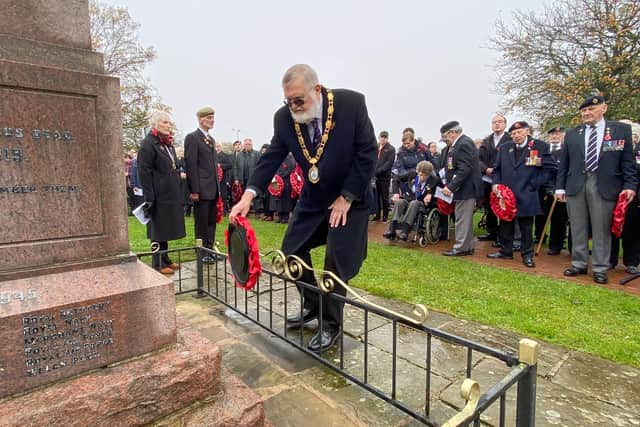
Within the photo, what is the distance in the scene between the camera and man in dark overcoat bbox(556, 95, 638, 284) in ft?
15.4

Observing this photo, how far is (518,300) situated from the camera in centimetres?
399

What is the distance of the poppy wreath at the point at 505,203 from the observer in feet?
18.9

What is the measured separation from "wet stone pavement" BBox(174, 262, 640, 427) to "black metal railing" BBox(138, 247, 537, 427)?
0.04ft

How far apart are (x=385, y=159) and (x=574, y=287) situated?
564 cm

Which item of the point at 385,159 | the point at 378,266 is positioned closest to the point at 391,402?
the point at 378,266

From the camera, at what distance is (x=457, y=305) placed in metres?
3.81

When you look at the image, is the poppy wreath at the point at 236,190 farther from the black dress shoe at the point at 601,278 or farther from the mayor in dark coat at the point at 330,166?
the black dress shoe at the point at 601,278

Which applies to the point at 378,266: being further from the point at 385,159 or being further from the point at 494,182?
the point at 385,159

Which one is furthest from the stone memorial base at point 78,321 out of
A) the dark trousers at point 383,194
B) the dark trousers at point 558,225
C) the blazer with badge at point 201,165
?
the dark trousers at point 383,194

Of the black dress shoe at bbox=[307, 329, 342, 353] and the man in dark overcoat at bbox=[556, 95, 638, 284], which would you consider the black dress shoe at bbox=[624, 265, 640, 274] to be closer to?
the man in dark overcoat at bbox=[556, 95, 638, 284]

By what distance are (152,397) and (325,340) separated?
1288 mm

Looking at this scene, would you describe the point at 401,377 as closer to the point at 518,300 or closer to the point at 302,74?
the point at 302,74

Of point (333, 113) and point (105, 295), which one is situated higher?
point (333, 113)

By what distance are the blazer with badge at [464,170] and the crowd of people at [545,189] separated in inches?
0.6
